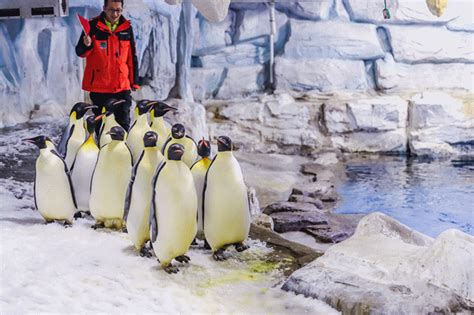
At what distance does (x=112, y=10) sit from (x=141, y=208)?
133 cm

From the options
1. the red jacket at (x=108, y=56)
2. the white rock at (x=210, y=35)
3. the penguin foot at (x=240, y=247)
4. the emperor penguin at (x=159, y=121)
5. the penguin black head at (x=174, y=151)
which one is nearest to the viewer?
the penguin black head at (x=174, y=151)

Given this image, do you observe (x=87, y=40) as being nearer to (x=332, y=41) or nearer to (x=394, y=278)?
(x=394, y=278)

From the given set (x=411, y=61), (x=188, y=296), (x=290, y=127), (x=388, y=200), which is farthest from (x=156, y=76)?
(x=188, y=296)

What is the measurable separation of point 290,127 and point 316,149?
52 centimetres

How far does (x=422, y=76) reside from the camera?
33.5ft

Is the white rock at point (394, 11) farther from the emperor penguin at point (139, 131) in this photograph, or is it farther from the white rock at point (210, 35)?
the emperor penguin at point (139, 131)

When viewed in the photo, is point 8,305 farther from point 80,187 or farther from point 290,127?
point 290,127

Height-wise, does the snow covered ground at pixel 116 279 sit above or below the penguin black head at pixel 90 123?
below

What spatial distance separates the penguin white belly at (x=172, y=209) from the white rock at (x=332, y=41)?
780 cm

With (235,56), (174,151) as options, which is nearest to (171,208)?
(174,151)

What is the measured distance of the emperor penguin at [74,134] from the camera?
3449 millimetres

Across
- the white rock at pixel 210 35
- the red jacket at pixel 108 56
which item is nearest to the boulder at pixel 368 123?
the white rock at pixel 210 35

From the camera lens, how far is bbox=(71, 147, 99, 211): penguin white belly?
3.26 meters

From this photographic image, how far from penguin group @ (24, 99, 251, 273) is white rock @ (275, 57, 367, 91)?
21.9 feet
